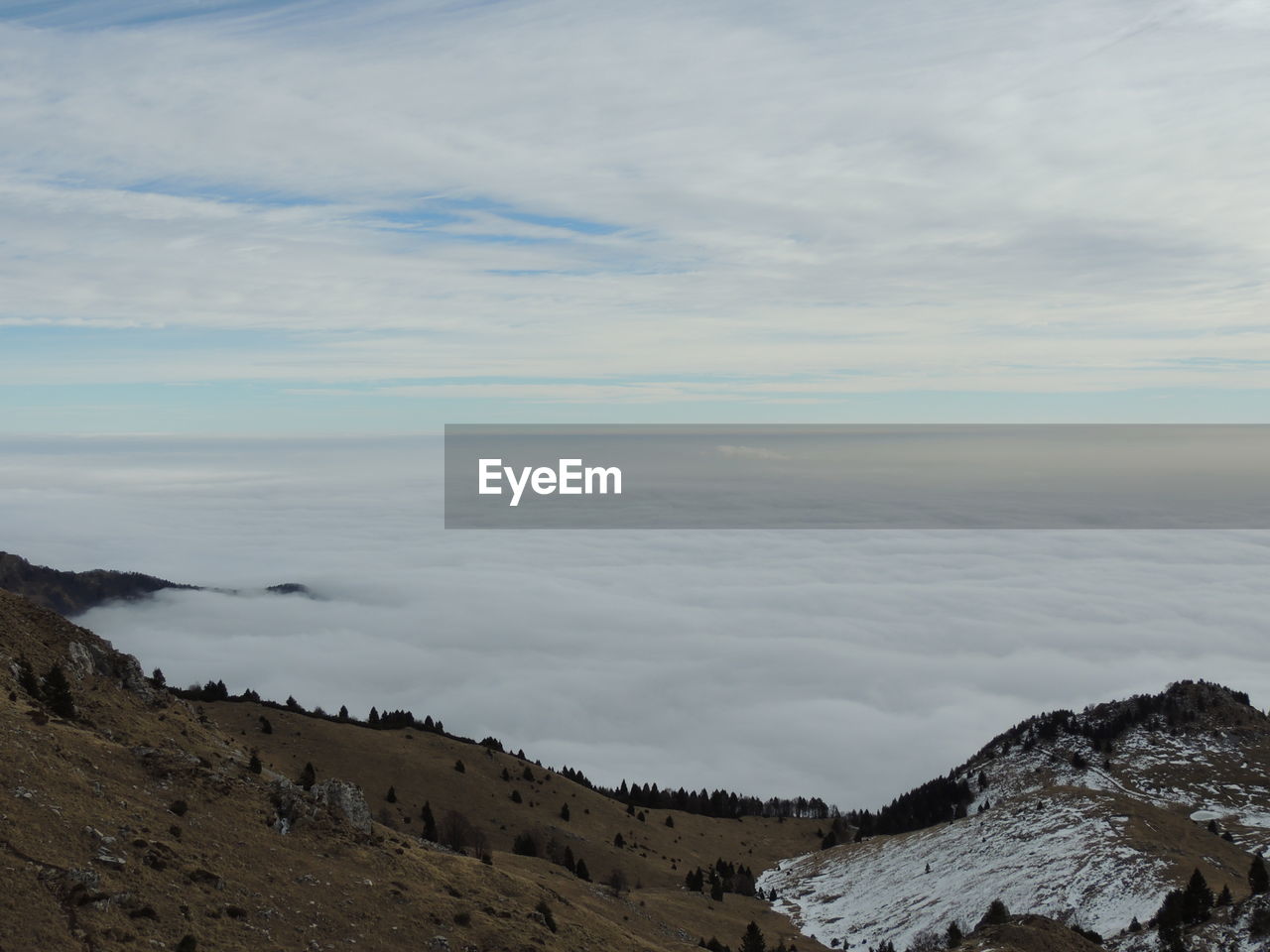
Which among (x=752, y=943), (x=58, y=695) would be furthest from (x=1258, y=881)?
(x=58, y=695)

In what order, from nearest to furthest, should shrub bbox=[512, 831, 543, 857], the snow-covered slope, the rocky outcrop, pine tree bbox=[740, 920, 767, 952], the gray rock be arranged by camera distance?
the rocky outcrop < the gray rock < pine tree bbox=[740, 920, 767, 952] < the snow-covered slope < shrub bbox=[512, 831, 543, 857]

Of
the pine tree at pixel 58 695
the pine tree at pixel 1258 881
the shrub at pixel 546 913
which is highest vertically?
the pine tree at pixel 58 695

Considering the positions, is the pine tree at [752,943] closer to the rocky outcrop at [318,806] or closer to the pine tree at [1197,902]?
the rocky outcrop at [318,806]

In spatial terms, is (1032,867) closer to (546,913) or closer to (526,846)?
(526,846)

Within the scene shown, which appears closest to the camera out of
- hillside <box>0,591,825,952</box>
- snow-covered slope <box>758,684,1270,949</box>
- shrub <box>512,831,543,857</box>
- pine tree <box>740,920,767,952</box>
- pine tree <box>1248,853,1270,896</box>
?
hillside <box>0,591,825,952</box>

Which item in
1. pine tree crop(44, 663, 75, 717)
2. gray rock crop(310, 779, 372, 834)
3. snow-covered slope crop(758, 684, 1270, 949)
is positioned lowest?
snow-covered slope crop(758, 684, 1270, 949)

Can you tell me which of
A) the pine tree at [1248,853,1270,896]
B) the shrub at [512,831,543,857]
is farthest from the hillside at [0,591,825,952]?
the pine tree at [1248,853,1270,896]

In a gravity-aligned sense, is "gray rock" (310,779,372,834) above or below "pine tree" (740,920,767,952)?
above

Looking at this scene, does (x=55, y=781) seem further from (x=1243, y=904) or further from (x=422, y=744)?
(x=422, y=744)

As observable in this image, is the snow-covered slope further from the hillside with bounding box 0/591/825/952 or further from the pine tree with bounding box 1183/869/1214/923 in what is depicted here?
the hillside with bounding box 0/591/825/952

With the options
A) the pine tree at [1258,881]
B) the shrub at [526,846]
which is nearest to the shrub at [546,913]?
the shrub at [526,846]
